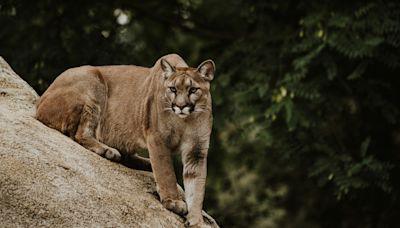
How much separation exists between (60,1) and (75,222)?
7.61m

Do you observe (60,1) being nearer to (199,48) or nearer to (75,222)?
(199,48)

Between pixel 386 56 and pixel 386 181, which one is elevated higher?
pixel 386 56

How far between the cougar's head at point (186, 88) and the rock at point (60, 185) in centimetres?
90

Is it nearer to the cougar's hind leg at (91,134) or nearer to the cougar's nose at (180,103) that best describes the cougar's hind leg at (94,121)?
the cougar's hind leg at (91,134)

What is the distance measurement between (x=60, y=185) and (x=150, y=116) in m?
1.73

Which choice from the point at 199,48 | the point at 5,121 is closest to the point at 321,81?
the point at 199,48

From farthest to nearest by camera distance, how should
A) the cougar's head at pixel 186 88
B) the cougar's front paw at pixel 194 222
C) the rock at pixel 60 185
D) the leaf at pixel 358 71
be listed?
the leaf at pixel 358 71, the cougar's head at pixel 186 88, the cougar's front paw at pixel 194 222, the rock at pixel 60 185

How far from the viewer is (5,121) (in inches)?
316

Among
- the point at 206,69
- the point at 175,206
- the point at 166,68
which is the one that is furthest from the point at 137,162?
the point at 206,69

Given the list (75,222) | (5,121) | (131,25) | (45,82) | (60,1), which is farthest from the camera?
(131,25)

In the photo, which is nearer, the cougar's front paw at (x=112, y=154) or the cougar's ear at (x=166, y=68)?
the cougar's ear at (x=166, y=68)

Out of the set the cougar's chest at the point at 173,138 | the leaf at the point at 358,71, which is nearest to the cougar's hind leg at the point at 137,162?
the cougar's chest at the point at 173,138

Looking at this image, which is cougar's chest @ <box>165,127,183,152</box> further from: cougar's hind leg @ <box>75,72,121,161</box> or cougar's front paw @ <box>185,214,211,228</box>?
cougar's front paw @ <box>185,214,211,228</box>

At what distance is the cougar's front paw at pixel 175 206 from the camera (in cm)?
838
